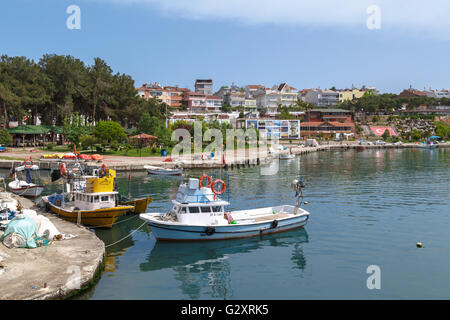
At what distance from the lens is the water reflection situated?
68.3ft

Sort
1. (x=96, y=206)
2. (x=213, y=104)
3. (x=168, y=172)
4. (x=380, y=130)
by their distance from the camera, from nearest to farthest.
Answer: (x=96, y=206)
(x=168, y=172)
(x=380, y=130)
(x=213, y=104)

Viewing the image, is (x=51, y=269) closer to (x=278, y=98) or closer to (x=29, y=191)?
(x=29, y=191)

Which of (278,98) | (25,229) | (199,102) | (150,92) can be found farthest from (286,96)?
(25,229)

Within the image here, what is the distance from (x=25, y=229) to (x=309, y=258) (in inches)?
602

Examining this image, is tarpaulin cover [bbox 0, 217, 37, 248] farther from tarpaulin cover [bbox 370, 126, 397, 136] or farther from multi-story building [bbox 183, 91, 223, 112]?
tarpaulin cover [bbox 370, 126, 397, 136]

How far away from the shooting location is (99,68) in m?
102

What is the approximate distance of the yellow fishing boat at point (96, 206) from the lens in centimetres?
2983

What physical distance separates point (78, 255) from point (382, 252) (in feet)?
54.7

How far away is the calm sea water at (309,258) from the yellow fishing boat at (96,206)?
105 cm

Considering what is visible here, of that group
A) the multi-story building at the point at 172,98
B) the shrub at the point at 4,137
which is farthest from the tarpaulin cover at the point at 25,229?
the multi-story building at the point at 172,98

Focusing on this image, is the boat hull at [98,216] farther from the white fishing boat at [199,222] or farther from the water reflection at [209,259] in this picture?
the water reflection at [209,259]

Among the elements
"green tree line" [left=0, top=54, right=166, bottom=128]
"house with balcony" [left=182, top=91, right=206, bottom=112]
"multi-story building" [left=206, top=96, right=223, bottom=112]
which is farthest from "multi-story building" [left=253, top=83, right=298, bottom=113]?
"green tree line" [left=0, top=54, right=166, bottom=128]

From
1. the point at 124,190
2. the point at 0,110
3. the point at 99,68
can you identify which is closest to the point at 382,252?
the point at 124,190

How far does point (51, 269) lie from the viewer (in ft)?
62.1
